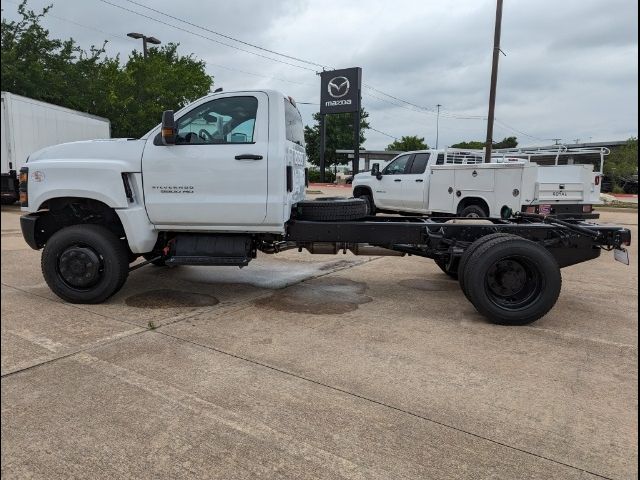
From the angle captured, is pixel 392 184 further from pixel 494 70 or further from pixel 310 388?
pixel 310 388

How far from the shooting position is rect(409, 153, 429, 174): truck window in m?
11.5

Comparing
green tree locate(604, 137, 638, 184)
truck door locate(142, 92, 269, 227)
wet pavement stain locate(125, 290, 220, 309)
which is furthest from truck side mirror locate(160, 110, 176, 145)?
green tree locate(604, 137, 638, 184)

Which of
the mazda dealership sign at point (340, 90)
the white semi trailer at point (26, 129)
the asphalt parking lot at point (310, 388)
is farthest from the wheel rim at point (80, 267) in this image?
the mazda dealership sign at point (340, 90)

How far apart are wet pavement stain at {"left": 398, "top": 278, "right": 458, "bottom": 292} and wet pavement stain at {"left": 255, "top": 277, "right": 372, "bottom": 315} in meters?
0.60

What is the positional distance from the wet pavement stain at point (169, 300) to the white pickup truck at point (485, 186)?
19.0 ft

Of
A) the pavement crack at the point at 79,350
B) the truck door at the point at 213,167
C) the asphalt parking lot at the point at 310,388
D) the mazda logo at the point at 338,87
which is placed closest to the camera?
the asphalt parking lot at the point at 310,388

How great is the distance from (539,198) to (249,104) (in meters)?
7.28

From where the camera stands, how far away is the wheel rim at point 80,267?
4.91 m

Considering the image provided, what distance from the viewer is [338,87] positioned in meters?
22.3

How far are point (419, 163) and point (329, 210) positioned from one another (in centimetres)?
696

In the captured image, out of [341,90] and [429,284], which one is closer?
[429,284]

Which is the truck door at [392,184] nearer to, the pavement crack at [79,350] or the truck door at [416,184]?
the truck door at [416,184]

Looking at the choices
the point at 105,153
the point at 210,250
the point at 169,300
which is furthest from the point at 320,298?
the point at 105,153

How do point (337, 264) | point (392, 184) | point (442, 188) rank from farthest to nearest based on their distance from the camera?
point (392, 184), point (442, 188), point (337, 264)
